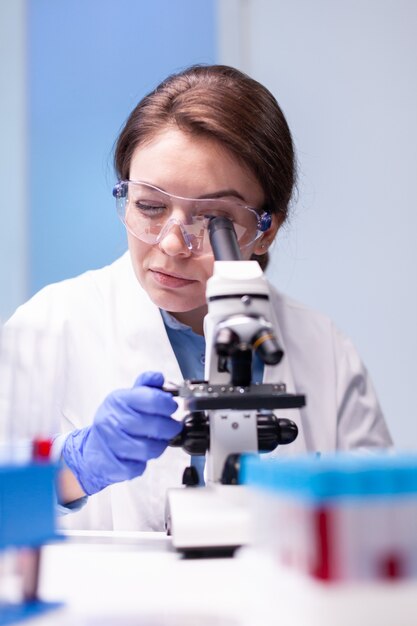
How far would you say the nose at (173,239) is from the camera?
4.77ft

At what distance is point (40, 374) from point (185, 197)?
31.2 inches

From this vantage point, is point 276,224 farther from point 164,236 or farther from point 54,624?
point 54,624

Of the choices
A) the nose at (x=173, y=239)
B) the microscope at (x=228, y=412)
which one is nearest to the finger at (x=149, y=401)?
the microscope at (x=228, y=412)

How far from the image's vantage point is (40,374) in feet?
2.50

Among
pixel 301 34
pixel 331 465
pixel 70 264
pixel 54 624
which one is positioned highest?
pixel 301 34

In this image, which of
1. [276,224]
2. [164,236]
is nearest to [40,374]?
[164,236]

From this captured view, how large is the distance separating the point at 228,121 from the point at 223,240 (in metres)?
0.43

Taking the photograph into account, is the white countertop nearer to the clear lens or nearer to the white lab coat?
the white lab coat

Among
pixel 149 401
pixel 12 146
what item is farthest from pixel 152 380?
pixel 12 146

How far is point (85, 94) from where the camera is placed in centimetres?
322

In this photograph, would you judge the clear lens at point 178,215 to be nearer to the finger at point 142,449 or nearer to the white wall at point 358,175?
the finger at point 142,449

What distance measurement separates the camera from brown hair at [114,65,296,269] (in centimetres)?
160

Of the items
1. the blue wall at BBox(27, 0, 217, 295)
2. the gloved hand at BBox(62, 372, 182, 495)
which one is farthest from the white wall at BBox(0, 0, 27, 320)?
the gloved hand at BBox(62, 372, 182, 495)

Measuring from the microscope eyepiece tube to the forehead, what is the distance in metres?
0.11
